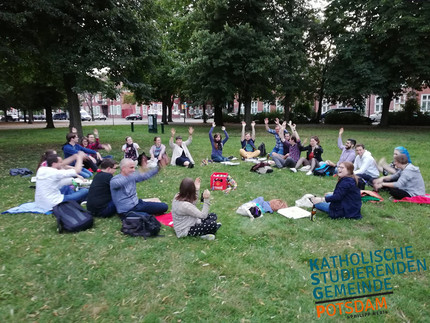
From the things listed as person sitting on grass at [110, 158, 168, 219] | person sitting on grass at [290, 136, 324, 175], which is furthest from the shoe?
person sitting on grass at [290, 136, 324, 175]

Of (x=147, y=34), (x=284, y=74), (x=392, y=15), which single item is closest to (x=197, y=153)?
(x=147, y=34)

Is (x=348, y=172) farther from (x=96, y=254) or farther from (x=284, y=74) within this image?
(x=284, y=74)

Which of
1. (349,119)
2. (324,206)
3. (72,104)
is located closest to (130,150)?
(72,104)

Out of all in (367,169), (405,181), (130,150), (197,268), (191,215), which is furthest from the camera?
(130,150)

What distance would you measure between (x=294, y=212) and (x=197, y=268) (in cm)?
305

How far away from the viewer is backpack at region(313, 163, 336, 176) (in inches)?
414

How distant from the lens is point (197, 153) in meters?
15.3

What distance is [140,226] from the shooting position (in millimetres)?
5660

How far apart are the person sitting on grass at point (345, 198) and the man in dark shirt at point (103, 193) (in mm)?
4492

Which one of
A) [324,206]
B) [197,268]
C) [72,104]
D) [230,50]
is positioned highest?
[230,50]

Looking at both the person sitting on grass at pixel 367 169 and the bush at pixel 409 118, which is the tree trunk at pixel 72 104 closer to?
the person sitting on grass at pixel 367 169

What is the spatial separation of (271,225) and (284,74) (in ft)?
75.8

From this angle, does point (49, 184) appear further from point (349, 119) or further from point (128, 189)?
point (349, 119)

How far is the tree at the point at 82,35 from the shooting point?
13867 millimetres
